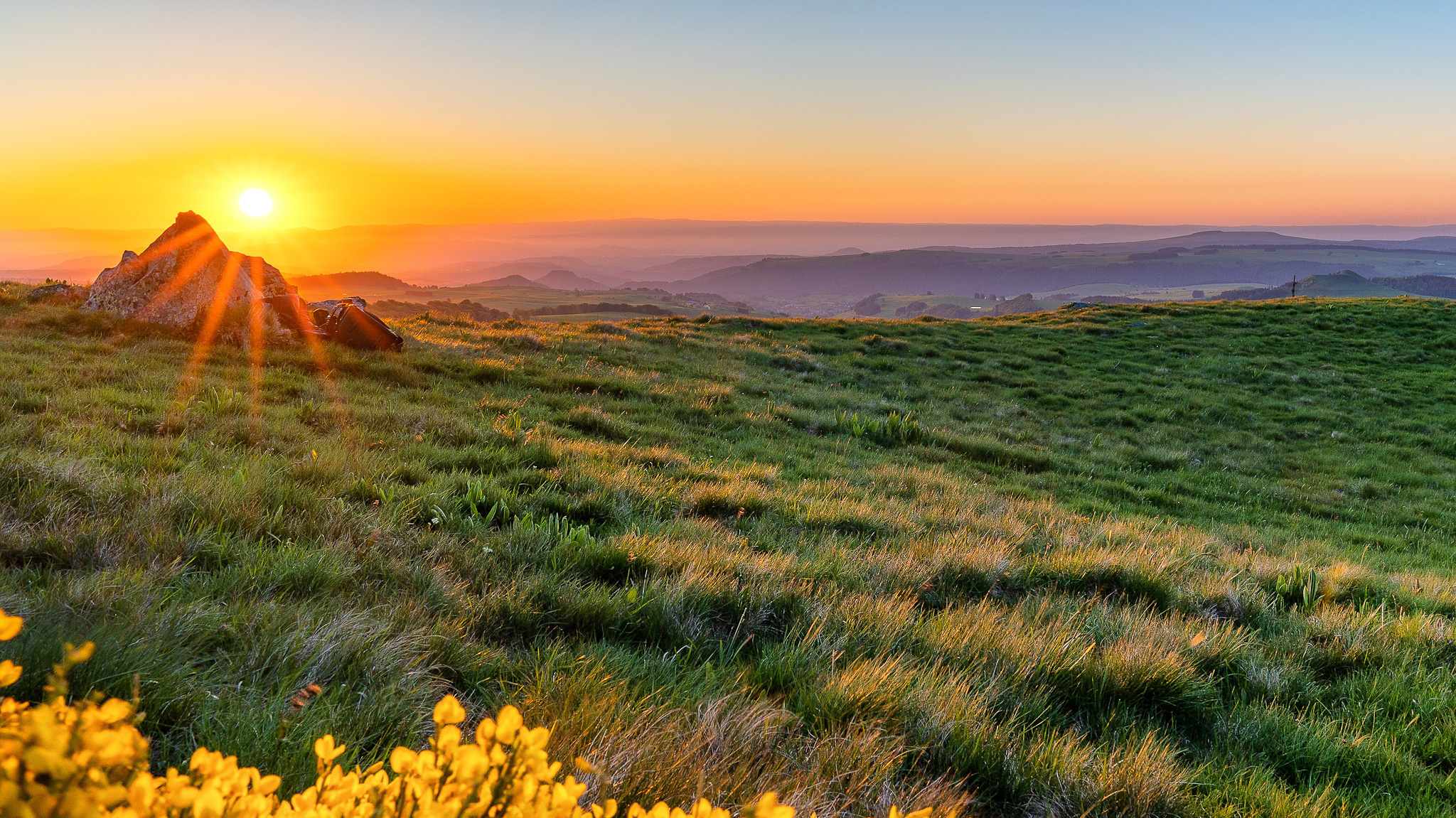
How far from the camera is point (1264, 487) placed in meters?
12.7

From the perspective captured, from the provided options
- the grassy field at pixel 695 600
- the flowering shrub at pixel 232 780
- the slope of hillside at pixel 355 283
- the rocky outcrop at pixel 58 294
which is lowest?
the grassy field at pixel 695 600

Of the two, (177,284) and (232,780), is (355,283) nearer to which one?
(177,284)

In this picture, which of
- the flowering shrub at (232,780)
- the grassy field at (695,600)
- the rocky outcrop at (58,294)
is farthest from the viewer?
the rocky outcrop at (58,294)

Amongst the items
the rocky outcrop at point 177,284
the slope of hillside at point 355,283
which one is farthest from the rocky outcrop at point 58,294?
the slope of hillside at point 355,283

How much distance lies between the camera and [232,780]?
1.18 metres

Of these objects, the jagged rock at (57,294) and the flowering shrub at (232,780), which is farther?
the jagged rock at (57,294)

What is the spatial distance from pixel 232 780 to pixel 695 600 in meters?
2.93

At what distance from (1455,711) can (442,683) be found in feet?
17.1

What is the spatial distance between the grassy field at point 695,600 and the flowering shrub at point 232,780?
108 centimetres

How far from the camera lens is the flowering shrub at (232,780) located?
3.01ft

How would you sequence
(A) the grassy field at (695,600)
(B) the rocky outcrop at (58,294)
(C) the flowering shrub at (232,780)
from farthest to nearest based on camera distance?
(B) the rocky outcrop at (58,294) → (A) the grassy field at (695,600) → (C) the flowering shrub at (232,780)

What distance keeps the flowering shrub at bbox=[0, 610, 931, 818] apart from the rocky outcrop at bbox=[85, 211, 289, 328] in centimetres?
1466

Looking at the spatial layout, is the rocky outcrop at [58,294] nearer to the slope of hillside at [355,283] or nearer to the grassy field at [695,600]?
the grassy field at [695,600]

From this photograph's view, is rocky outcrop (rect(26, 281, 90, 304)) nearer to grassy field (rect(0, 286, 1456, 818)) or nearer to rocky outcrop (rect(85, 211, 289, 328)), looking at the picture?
rocky outcrop (rect(85, 211, 289, 328))
